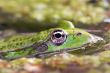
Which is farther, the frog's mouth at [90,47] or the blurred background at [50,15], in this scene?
the blurred background at [50,15]

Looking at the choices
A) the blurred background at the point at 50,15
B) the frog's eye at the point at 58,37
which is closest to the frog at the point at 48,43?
the frog's eye at the point at 58,37

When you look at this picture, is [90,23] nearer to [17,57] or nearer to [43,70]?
[17,57]

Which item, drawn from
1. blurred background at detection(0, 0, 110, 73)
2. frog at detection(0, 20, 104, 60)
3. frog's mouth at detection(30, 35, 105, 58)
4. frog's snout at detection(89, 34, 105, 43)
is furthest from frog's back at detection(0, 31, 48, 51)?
blurred background at detection(0, 0, 110, 73)

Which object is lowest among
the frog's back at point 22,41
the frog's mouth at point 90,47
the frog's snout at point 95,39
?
the frog's mouth at point 90,47

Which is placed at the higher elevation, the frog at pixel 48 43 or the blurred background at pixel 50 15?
the blurred background at pixel 50 15

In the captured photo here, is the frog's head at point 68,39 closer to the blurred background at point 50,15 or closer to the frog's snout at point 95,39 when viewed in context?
the frog's snout at point 95,39

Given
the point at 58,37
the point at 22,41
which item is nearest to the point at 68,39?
the point at 58,37

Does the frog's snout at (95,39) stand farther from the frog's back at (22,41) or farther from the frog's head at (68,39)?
the frog's back at (22,41)

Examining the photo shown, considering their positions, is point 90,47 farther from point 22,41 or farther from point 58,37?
point 22,41
